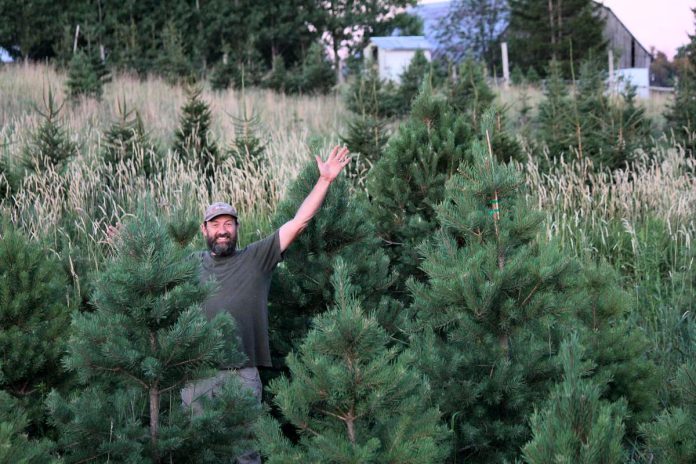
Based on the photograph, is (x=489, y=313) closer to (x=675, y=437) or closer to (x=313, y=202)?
(x=675, y=437)

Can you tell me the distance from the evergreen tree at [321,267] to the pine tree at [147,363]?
4.67ft

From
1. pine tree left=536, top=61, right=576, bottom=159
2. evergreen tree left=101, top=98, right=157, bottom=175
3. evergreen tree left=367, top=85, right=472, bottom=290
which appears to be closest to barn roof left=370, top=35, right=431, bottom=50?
pine tree left=536, top=61, right=576, bottom=159

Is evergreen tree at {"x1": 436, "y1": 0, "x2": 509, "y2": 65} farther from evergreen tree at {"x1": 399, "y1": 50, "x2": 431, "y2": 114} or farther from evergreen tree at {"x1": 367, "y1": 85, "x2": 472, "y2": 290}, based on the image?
evergreen tree at {"x1": 367, "y1": 85, "x2": 472, "y2": 290}

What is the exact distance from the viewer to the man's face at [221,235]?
4.80 metres

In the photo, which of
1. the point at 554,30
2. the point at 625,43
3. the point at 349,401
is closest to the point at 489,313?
the point at 349,401

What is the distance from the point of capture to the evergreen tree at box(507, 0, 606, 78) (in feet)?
98.6

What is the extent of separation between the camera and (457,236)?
15.4ft

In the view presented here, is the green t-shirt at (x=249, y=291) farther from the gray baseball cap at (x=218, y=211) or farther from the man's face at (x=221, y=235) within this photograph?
the gray baseball cap at (x=218, y=211)

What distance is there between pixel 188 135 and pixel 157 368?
7.52 m

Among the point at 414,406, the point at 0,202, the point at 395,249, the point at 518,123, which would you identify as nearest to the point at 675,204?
the point at 395,249

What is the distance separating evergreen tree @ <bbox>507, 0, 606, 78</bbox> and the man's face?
26077 millimetres

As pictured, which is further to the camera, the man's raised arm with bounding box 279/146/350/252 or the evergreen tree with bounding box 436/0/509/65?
the evergreen tree with bounding box 436/0/509/65

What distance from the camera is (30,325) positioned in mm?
4164

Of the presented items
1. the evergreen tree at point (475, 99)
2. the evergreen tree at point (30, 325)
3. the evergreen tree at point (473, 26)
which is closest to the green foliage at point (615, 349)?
the evergreen tree at point (30, 325)
